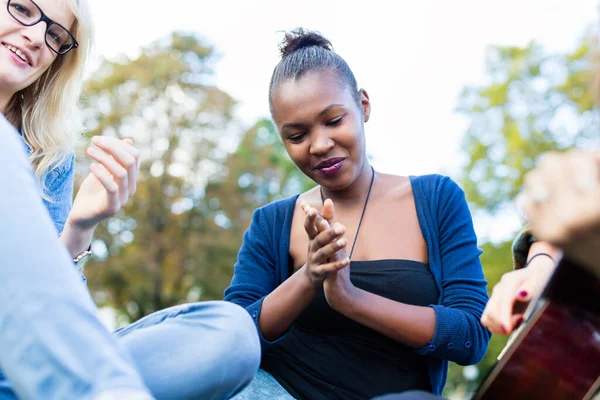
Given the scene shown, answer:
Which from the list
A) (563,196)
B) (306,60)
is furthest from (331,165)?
(563,196)

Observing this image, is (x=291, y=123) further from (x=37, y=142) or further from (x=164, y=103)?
(x=164, y=103)

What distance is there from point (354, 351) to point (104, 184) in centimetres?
118

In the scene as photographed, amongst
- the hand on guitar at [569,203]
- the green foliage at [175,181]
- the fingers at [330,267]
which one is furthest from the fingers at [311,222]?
the green foliage at [175,181]

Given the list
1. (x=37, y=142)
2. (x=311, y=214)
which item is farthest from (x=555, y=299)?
(x=37, y=142)

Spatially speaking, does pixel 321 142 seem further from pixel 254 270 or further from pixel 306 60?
pixel 254 270

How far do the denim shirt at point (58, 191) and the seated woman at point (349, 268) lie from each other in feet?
2.53

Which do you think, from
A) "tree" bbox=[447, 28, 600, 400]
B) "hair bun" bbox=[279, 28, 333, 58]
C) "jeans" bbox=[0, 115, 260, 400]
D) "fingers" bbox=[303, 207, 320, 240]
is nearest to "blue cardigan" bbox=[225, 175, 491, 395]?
"fingers" bbox=[303, 207, 320, 240]

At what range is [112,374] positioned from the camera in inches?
50.9

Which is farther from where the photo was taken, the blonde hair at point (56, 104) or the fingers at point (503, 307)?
the blonde hair at point (56, 104)

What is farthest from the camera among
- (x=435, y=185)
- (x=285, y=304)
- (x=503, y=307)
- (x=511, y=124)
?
(x=511, y=124)

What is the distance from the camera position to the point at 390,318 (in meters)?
2.44

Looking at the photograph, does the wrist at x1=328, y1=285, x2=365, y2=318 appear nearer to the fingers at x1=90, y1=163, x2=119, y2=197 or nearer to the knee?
the knee

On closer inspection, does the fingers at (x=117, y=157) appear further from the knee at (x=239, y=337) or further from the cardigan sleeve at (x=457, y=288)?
the cardigan sleeve at (x=457, y=288)

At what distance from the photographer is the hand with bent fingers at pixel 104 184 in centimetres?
200
